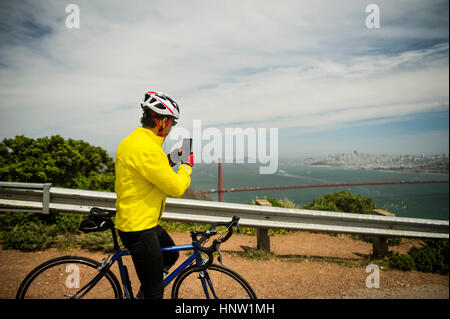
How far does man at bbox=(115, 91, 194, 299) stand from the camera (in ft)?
6.36


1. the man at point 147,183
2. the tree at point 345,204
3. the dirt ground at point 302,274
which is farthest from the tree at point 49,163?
the tree at point 345,204

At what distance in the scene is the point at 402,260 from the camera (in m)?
4.49

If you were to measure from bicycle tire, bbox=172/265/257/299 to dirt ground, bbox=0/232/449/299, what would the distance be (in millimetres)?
1057

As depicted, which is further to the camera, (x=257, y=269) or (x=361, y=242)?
(x=361, y=242)

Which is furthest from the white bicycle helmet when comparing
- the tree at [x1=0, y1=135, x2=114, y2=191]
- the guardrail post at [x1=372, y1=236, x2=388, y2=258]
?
the guardrail post at [x1=372, y1=236, x2=388, y2=258]

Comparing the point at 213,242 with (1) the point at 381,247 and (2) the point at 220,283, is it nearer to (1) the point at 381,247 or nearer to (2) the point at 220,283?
(2) the point at 220,283

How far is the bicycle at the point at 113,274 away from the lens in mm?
2316

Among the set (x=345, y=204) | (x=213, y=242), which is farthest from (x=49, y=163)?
(x=345, y=204)

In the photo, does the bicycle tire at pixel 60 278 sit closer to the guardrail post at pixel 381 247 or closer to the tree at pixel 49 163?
the tree at pixel 49 163

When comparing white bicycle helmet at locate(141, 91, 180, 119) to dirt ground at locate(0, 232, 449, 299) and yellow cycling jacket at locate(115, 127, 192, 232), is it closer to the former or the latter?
yellow cycling jacket at locate(115, 127, 192, 232)

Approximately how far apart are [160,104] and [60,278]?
2.12 meters
